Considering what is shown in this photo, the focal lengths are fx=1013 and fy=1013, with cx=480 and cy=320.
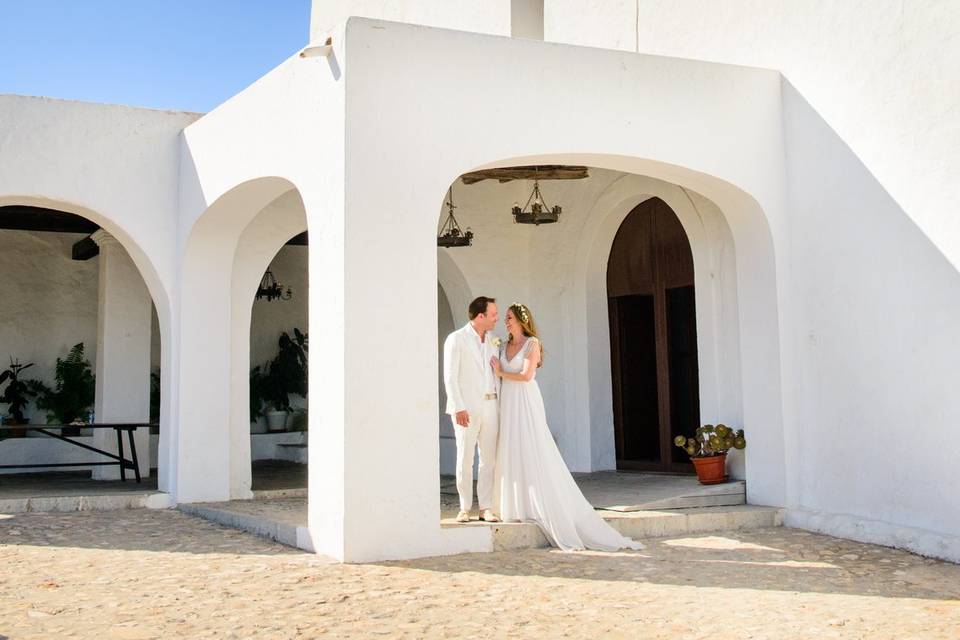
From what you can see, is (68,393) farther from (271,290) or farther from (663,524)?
(663,524)

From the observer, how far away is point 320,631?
5.13m

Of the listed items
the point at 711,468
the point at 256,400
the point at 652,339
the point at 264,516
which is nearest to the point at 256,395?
the point at 256,400

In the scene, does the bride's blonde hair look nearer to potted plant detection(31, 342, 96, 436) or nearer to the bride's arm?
the bride's arm

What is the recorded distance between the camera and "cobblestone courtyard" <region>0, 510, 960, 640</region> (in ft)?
17.1

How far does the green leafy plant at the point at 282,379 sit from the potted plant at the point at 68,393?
8.07 feet

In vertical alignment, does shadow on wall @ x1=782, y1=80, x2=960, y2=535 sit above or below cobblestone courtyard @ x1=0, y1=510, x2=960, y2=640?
above

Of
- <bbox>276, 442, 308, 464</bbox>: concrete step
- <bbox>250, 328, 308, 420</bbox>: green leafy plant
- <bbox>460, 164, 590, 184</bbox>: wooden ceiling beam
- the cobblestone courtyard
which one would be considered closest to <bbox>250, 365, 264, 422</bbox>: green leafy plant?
<bbox>250, 328, 308, 420</bbox>: green leafy plant

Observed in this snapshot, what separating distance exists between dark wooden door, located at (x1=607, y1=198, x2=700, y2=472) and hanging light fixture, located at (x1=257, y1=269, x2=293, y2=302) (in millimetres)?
5514

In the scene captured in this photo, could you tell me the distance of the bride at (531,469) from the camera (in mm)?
7438

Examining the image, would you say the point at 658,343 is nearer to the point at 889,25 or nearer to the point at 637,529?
the point at 637,529

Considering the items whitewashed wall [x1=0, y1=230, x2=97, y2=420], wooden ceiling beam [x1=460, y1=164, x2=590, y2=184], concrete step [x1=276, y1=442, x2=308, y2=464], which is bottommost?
concrete step [x1=276, y1=442, x2=308, y2=464]

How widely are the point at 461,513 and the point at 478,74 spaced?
3310mm

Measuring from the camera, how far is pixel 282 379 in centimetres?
1575

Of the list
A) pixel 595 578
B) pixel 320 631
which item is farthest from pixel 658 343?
pixel 320 631
